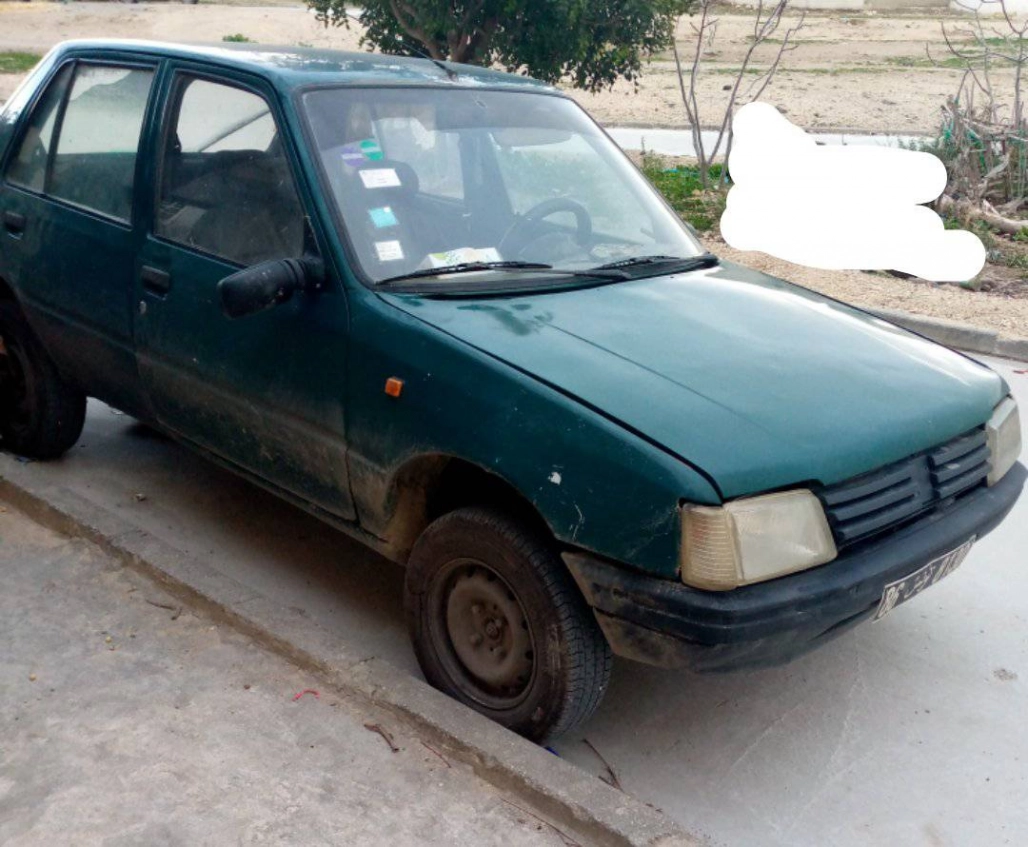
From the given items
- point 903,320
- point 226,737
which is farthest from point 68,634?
point 903,320

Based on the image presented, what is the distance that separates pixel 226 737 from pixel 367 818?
1.76ft

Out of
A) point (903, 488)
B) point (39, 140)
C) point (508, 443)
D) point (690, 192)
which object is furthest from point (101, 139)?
point (690, 192)

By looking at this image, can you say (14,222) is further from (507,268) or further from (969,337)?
(969,337)

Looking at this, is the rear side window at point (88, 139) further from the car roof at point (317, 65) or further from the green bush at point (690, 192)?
the green bush at point (690, 192)

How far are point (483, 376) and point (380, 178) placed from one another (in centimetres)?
94

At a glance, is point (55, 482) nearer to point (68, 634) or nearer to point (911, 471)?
point (68, 634)

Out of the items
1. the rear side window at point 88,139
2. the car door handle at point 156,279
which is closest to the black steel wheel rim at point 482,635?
the car door handle at point 156,279

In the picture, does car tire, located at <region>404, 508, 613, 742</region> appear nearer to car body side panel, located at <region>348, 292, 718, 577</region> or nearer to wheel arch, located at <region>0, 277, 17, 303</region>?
car body side panel, located at <region>348, 292, 718, 577</region>

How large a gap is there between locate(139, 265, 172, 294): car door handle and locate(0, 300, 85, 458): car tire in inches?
37.2

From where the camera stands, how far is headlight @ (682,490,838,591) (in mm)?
2980

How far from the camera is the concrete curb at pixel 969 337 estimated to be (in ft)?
25.4

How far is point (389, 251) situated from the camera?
3836mm

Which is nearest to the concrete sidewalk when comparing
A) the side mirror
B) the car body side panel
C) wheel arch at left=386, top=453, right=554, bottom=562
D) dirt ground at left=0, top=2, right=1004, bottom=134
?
wheel arch at left=386, top=453, right=554, bottom=562

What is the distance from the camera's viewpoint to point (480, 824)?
3.08m
